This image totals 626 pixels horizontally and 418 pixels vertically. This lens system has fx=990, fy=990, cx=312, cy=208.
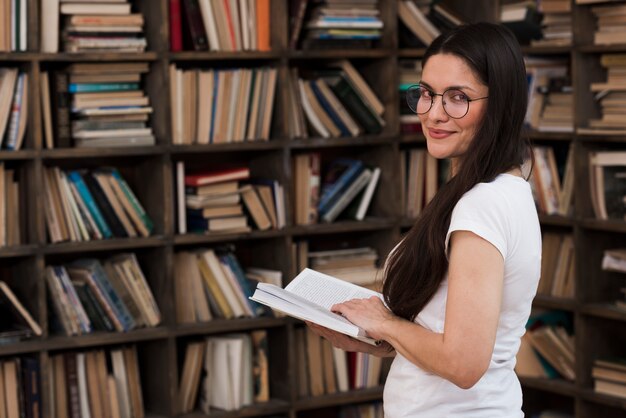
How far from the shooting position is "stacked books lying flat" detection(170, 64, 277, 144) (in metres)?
3.48

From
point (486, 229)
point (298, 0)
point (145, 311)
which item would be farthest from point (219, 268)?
point (486, 229)

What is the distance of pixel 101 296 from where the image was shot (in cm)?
341

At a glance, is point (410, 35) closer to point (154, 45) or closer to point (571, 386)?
point (154, 45)

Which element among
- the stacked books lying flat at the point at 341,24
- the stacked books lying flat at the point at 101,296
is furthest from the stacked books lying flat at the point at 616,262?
the stacked books lying flat at the point at 101,296

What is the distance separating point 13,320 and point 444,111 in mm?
2136

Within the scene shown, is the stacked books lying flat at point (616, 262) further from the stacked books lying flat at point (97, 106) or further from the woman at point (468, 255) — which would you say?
the woman at point (468, 255)

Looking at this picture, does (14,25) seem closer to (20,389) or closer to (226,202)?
(226,202)

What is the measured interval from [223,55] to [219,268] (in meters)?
0.77

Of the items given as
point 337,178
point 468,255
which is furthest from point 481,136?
point 337,178

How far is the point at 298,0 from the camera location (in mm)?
3643

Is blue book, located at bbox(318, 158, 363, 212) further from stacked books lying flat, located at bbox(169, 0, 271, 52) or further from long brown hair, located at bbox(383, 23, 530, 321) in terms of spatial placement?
long brown hair, located at bbox(383, 23, 530, 321)

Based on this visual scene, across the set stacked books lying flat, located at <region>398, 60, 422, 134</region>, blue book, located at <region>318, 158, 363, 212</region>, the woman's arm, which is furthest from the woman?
stacked books lying flat, located at <region>398, 60, 422, 134</region>

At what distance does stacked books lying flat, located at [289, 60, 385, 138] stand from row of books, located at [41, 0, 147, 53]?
642mm

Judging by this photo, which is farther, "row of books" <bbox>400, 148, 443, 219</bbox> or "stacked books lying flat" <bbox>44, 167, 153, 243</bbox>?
"row of books" <bbox>400, 148, 443, 219</bbox>
